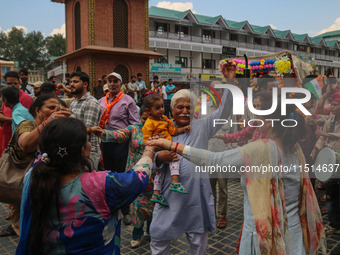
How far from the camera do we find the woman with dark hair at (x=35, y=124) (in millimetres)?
3059

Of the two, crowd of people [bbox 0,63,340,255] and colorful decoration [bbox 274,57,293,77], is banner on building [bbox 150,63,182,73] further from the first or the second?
crowd of people [bbox 0,63,340,255]

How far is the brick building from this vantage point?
18359 millimetres

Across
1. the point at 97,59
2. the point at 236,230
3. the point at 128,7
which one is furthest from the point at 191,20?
the point at 236,230

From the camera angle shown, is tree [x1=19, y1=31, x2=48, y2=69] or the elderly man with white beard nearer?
the elderly man with white beard

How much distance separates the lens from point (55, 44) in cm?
6544

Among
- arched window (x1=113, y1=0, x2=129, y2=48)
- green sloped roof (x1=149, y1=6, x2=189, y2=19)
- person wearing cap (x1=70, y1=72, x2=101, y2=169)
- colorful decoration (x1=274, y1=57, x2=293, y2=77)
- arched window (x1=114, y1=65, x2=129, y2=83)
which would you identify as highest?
green sloped roof (x1=149, y1=6, x2=189, y2=19)

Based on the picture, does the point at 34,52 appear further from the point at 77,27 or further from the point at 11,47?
the point at 77,27

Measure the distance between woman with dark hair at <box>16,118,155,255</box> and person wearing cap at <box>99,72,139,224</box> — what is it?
3121mm

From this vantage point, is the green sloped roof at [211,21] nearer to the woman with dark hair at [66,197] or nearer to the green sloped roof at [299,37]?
the green sloped roof at [299,37]

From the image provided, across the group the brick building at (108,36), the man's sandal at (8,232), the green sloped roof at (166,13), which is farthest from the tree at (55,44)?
the man's sandal at (8,232)

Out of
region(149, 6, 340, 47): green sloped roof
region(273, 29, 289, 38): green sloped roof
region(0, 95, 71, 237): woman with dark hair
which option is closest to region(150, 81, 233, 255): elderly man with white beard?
region(0, 95, 71, 237): woman with dark hair

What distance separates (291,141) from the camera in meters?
2.44

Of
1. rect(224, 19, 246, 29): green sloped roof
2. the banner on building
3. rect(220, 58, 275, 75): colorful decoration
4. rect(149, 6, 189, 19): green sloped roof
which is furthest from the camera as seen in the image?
rect(224, 19, 246, 29): green sloped roof

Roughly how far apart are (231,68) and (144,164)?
5.28ft
